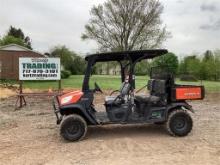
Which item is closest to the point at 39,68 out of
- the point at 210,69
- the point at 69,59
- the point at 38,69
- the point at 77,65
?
the point at 38,69

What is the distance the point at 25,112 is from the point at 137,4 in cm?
3616

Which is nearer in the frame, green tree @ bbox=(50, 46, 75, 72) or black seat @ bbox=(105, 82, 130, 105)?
black seat @ bbox=(105, 82, 130, 105)

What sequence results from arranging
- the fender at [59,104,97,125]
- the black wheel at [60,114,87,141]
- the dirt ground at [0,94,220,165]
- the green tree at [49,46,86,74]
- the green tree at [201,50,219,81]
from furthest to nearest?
1. the green tree at [49,46,86,74]
2. the green tree at [201,50,219,81]
3. the fender at [59,104,97,125]
4. the black wheel at [60,114,87,141]
5. the dirt ground at [0,94,220,165]

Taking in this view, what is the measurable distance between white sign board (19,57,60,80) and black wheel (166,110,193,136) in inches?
317

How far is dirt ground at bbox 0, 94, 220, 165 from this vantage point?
675cm

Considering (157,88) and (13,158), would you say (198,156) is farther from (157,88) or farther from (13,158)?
(13,158)

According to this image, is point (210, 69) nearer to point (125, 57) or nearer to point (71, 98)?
point (125, 57)

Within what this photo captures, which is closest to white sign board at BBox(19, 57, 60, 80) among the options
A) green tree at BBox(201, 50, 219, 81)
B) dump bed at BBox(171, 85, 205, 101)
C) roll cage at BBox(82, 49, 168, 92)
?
roll cage at BBox(82, 49, 168, 92)

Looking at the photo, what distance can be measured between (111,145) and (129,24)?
4029 centimetres

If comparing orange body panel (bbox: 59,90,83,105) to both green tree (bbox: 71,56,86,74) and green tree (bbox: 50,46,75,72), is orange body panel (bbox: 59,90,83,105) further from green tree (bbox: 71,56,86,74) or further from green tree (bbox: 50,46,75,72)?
green tree (bbox: 71,56,86,74)

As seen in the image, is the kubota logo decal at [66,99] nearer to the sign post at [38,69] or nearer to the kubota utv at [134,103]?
the kubota utv at [134,103]

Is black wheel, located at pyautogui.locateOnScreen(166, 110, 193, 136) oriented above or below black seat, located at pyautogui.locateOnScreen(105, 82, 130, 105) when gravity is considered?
below

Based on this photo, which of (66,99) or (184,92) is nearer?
(66,99)

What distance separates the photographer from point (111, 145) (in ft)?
25.8
